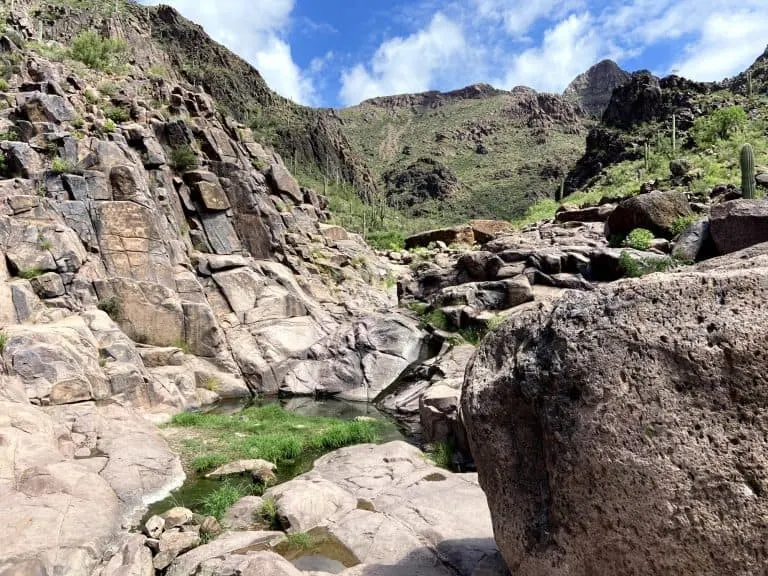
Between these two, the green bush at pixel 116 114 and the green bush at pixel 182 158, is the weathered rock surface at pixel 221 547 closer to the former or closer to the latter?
the green bush at pixel 182 158

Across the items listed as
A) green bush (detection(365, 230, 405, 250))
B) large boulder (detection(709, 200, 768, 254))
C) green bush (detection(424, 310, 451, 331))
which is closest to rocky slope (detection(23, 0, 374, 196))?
green bush (detection(365, 230, 405, 250))

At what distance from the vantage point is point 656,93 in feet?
181

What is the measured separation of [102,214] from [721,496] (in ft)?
68.7

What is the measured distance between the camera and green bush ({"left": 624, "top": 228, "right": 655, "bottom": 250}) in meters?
20.9

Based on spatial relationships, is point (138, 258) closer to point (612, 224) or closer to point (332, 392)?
point (332, 392)

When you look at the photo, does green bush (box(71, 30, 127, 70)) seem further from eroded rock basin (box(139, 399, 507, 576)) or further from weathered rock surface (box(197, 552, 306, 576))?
weathered rock surface (box(197, 552, 306, 576))

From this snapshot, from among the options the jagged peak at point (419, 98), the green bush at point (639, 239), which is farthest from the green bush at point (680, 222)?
the jagged peak at point (419, 98)

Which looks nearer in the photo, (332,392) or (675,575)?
(675,575)

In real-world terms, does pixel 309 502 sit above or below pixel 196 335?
below

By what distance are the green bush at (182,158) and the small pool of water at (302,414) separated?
1423 cm

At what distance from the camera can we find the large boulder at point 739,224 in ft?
48.0

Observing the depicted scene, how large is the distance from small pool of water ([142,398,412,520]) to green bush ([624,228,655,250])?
517 inches

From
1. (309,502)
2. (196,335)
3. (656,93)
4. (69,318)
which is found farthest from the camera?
(656,93)

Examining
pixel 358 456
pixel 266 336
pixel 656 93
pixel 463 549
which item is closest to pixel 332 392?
pixel 266 336
